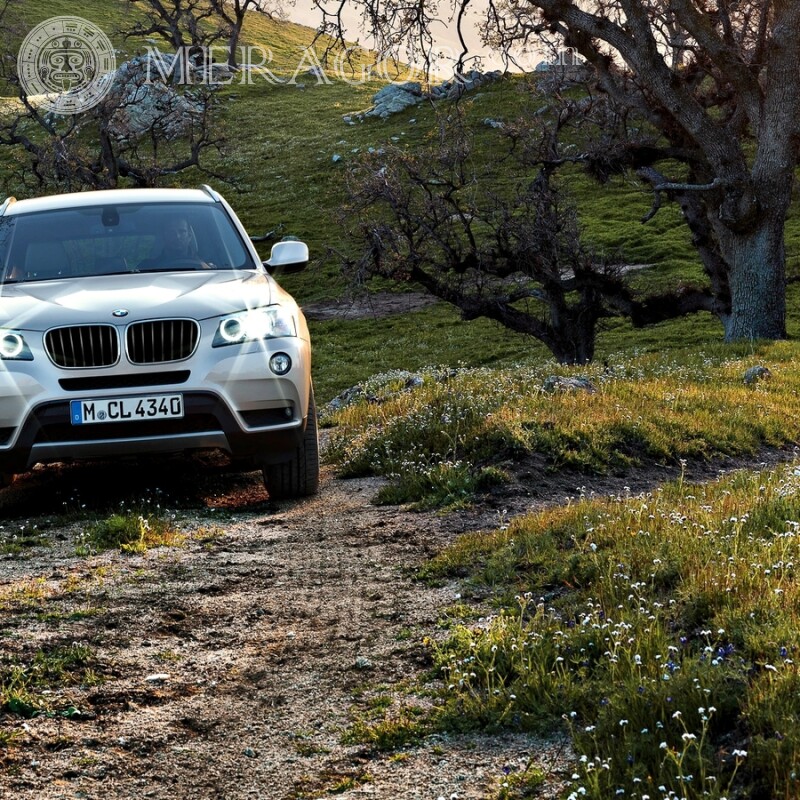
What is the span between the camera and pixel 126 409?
7168 mm

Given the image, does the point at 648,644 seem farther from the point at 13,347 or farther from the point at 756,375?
the point at 756,375

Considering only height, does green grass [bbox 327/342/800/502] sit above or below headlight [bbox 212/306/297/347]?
below

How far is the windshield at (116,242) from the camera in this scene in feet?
28.0

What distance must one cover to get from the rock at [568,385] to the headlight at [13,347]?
5.29 m

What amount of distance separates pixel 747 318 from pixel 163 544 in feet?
47.2

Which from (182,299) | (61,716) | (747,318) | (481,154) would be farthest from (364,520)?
(481,154)

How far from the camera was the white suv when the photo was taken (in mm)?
7152

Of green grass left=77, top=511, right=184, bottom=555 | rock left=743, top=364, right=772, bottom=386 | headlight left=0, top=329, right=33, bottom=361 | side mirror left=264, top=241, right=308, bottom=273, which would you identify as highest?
side mirror left=264, top=241, right=308, bottom=273

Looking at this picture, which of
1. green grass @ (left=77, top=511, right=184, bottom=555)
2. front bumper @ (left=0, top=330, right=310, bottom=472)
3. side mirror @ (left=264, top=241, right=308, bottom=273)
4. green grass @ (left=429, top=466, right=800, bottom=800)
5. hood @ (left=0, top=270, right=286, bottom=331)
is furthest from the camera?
side mirror @ (left=264, top=241, right=308, bottom=273)

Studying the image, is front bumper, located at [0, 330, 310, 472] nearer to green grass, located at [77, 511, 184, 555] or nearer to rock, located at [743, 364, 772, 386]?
green grass, located at [77, 511, 184, 555]

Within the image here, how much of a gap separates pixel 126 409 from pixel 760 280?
14281 mm

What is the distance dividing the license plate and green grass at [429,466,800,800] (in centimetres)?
227

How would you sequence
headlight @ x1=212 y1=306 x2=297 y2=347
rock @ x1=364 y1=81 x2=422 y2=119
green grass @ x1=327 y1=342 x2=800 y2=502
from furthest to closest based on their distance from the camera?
rock @ x1=364 y1=81 x2=422 y2=119 → green grass @ x1=327 y1=342 x2=800 y2=502 → headlight @ x1=212 y1=306 x2=297 y2=347

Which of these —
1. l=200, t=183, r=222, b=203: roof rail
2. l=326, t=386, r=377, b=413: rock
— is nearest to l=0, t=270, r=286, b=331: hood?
l=200, t=183, r=222, b=203: roof rail
